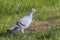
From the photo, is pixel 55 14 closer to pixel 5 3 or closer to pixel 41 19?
pixel 41 19

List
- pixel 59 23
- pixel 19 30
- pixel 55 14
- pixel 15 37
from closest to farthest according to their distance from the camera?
1. pixel 15 37
2. pixel 19 30
3. pixel 59 23
4. pixel 55 14

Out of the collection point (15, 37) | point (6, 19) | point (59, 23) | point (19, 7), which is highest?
point (19, 7)

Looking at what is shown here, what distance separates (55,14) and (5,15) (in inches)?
57.8

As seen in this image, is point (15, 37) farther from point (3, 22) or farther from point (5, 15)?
point (5, 15)

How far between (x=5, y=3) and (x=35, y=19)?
1.20 metres

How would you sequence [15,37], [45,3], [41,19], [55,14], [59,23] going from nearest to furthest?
[15,37] → [59,23] → [41,19] → [55,14] → [45,3]

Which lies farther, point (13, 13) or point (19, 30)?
point (13, 13)

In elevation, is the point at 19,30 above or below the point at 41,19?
below

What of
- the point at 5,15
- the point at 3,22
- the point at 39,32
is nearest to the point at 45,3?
the point at 5,15

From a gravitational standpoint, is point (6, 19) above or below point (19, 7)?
below

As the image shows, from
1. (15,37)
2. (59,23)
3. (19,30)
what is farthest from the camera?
(59,23)

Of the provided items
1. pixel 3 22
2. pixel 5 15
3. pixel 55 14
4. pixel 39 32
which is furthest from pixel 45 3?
pixel 39 32

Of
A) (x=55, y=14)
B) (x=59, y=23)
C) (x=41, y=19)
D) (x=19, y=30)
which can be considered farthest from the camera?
(x=55, y=14)

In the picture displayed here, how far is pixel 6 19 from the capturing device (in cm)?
764
